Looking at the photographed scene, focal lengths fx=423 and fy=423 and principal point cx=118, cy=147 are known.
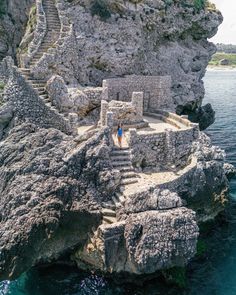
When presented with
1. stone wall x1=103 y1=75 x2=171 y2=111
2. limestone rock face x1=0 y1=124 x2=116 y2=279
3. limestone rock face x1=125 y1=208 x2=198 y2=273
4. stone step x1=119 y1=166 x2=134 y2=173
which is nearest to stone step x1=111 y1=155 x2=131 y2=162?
stone step x1=119 y1=166 x2=134 y2=173

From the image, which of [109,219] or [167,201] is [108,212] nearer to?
[109,219]

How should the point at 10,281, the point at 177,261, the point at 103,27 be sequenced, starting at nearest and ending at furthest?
the point at 177,261 → the point at 10,281 → the point at 103,27

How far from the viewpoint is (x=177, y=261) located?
2588 cm

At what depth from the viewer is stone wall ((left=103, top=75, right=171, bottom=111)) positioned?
40.8 metres

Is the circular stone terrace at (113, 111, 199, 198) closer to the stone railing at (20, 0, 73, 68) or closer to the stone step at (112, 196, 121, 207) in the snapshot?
the stone step at (112, 196, 121, 207)

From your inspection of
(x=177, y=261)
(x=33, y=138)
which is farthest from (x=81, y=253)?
(x=33, y=138)

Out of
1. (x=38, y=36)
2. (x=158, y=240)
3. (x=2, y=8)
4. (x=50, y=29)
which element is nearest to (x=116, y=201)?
(x=158, y=240)

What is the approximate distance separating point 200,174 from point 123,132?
6870 mm

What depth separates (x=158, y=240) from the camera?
2544 centimetres

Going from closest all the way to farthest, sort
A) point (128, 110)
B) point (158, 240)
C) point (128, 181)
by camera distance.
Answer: point (158, 240) < point (128, 181) < point (128, 110)

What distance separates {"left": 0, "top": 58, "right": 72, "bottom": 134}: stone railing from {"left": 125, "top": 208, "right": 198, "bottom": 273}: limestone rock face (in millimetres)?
10638

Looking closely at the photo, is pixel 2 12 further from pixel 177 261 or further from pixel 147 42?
pixel 177 261

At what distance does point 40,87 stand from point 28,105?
79.2 inches

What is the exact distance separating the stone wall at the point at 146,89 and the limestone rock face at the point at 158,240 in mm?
17444
